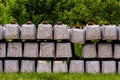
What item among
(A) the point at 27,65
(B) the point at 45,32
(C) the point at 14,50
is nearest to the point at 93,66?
(B) the point at 45,32

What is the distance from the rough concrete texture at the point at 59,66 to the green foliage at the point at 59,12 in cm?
625

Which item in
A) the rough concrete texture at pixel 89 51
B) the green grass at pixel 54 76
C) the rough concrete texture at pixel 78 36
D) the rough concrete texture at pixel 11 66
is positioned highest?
the rough concrete texture at pixel 78 36

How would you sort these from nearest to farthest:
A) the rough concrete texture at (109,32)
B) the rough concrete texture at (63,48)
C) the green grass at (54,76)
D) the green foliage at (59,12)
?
the green grass at (54,76), the rough concrete texture at (109,32), the rough concrete texture at (63,48), the green foliage at (59,12)

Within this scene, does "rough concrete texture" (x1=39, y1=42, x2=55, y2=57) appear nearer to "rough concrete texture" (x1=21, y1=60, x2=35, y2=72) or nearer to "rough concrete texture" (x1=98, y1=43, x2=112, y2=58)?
"rough concrete texture" (x1=21, y1=60, x2=35, y2=72)

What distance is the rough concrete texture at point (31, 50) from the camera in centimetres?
772

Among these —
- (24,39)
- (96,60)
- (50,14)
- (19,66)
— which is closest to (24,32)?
(24,39)

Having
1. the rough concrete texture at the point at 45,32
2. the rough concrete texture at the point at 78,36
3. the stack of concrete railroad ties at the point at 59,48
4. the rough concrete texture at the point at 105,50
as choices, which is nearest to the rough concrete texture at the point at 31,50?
the stack of concrete railroad ties at the point at 59,48

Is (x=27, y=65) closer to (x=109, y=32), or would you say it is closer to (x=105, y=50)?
(x=105, y=50)

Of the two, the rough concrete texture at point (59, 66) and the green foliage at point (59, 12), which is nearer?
the rough concrete texture at point (59, 66)

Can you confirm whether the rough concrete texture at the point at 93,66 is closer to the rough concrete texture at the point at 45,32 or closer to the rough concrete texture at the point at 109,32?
the rough concrete texture at the point at 109,32

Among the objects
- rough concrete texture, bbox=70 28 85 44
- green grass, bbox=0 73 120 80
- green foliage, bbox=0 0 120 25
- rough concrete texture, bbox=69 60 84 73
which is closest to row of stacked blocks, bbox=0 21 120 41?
rough concrete texture, bbox=70 28 85 44

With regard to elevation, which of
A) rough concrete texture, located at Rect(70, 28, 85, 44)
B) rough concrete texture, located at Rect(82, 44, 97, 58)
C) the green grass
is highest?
rough concrete texture, located at Rect(70, 28, 85, 44)

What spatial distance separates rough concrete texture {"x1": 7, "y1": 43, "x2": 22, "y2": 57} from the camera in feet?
25.4

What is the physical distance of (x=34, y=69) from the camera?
7805 millimetres
